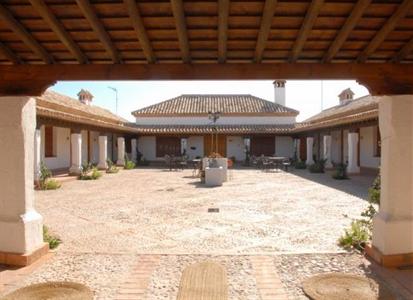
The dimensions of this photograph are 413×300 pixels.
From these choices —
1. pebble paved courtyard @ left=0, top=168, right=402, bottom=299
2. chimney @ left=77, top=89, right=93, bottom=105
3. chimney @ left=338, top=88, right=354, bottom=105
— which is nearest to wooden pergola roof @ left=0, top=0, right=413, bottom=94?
pebble paved courtyard @ left=0, top=168, right=402, bottom=299

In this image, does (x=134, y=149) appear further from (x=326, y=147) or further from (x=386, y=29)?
(x=386, y=29)

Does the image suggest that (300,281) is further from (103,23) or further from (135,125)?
(135,125)

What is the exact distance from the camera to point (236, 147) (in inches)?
1169

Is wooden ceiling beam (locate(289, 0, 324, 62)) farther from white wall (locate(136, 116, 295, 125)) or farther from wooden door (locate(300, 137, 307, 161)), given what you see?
white wall (locate(136, 116, 295, 125))

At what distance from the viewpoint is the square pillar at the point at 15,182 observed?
194 inches

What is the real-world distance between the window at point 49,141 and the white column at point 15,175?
45.2ft

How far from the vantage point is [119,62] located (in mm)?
4699

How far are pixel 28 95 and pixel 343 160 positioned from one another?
21.3m

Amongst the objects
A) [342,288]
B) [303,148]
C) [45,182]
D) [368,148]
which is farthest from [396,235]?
[303,148]

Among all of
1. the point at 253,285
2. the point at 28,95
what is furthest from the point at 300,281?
the point at 28,95

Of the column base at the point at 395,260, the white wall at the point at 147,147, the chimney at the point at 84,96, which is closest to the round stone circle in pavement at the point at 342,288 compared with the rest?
the column base at the point at 395,260

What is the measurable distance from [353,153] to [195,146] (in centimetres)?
1371

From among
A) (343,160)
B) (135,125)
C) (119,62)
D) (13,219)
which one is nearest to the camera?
(119,62)

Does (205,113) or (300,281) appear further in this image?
(205,113)
